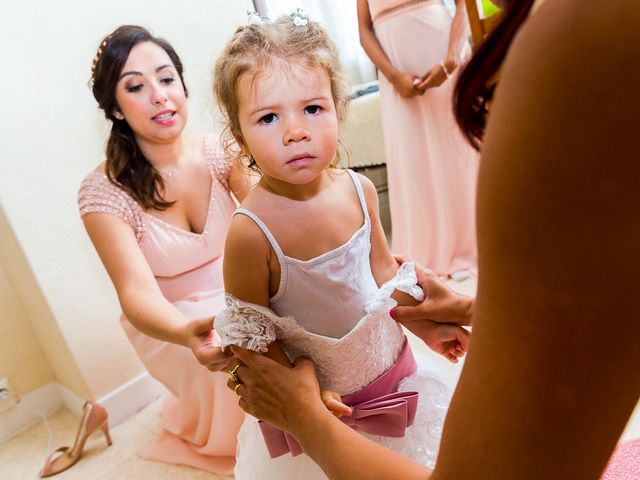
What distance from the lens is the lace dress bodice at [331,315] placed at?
80 cm

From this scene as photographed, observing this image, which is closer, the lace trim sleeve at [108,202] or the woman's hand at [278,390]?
the woman's hand at [278,390]

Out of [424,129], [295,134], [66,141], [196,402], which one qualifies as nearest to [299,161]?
[295,134]

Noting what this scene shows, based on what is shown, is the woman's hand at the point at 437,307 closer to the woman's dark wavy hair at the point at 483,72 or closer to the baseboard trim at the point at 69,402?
the woman's dark wavy hair at the point at 483,72

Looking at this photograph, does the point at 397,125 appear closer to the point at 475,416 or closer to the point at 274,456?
the point at 274,456

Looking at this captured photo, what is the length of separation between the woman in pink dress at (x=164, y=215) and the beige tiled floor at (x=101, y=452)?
0.17 feet

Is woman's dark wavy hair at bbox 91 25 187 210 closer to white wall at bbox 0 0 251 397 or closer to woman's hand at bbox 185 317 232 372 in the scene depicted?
white wall at bbox 0 0 251 397

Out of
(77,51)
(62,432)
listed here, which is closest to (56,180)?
(77,51)

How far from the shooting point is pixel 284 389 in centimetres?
75

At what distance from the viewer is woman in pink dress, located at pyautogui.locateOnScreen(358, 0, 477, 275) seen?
229 cm

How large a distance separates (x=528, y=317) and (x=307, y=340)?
0.55m

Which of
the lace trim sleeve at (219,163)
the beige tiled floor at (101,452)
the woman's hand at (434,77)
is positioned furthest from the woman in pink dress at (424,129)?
the lace trim sleeve at (219,163)

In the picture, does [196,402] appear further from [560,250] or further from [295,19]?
[560,250]

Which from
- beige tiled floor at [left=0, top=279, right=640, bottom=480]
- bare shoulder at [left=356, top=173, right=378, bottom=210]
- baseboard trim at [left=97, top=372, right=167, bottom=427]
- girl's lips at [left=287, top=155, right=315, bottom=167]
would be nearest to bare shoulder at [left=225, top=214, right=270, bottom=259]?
girl's lips at [left=287, top=155, right=315, bottom=167]

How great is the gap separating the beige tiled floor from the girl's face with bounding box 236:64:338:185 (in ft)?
3.38
